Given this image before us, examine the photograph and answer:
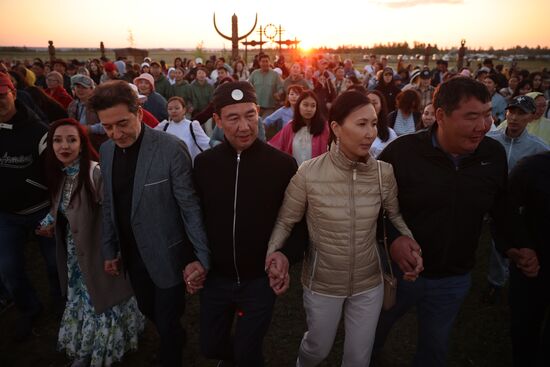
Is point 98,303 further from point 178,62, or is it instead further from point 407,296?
point 178,62

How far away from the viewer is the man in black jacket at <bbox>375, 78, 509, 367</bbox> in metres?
2.46

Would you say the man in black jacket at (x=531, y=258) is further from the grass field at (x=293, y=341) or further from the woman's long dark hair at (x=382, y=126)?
the woman's long dark hair at (x=382, y=126)

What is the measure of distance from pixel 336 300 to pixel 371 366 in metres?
1.27

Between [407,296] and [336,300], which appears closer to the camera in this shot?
[336,300]

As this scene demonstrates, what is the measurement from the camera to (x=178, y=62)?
629 inches

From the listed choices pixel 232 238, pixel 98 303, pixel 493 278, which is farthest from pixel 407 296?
pixel 98 303

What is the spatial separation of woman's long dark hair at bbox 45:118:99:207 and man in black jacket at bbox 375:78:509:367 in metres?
2.63

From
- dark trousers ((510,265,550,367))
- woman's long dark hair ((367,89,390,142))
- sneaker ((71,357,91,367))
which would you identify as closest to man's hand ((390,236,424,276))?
dark trousers ((510,265,550,367))

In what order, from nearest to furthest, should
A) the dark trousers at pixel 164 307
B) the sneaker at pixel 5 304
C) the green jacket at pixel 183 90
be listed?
the dark trousers at pixel 164 307 < the sneaker at pixel 5 304 < the green jacket at pixel 183 90

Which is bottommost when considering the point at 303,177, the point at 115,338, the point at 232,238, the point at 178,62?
the point at 115,338

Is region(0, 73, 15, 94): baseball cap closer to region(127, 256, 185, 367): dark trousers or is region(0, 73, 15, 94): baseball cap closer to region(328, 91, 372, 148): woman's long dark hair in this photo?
region(127, 256, 185, 367): dark trousers

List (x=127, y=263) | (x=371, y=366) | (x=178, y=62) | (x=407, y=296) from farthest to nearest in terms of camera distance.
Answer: (x=178, y=62) → (x=371, y=366) → (x=127, y=263) → (x=407, y=296)

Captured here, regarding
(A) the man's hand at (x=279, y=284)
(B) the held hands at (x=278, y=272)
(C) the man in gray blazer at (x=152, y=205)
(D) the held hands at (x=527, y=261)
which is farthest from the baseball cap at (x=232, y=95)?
(D) the held hands at (x=527, y=261)

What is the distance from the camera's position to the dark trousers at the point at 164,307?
289 centimetres
